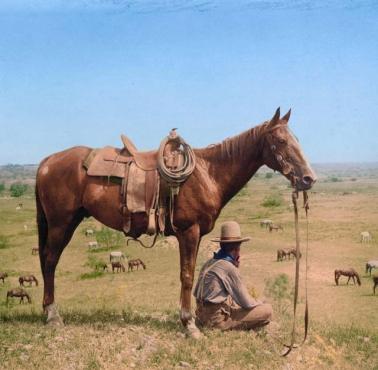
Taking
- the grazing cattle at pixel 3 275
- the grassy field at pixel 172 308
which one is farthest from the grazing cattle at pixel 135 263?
the grazing cattle at pixel 3 275

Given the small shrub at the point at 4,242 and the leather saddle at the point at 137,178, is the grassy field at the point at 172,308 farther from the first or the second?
the leather saddle at the point at 137,178

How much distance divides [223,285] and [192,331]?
80cm

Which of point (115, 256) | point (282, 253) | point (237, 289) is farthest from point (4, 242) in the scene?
point (237, 289)

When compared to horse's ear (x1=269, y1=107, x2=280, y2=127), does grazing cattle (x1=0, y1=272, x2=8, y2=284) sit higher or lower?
lower

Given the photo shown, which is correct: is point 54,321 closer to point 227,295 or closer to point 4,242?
point 227,295

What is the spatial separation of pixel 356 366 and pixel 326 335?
103cm

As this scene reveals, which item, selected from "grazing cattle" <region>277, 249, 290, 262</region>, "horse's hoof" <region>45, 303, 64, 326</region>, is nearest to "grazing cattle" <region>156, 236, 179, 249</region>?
"grazing cattle" <region>277, 249, 290, 262</region>

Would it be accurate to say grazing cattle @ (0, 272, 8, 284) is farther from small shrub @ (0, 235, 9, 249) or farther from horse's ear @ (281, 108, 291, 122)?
horse's ear @ (281, 108, 291, 122)

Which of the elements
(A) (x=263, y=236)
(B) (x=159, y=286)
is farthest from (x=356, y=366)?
(A) (x=263, y=236)

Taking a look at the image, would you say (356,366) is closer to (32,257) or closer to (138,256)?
(138,256)

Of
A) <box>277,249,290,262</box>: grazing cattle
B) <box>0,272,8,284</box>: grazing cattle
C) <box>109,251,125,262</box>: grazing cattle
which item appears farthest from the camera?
<box>109,251,125,262</box>: grazing cattle

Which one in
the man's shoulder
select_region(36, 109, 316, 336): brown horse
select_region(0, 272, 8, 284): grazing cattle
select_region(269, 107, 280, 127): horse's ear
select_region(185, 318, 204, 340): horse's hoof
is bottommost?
select_region(0, 272, 8, 284): grazing cattle

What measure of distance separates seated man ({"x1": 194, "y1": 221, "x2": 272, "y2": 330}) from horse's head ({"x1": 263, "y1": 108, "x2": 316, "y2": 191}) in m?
1.09

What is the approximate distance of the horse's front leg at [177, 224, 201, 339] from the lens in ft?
24.7
